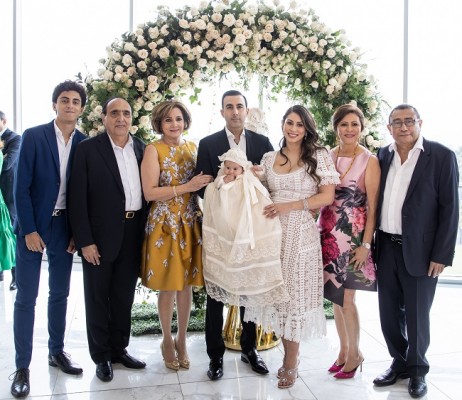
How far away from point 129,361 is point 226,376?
0.66 metres

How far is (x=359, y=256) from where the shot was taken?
2.91 metres

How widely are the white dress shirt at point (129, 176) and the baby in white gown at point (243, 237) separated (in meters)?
0.47

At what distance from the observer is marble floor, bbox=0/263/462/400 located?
9.55 feet

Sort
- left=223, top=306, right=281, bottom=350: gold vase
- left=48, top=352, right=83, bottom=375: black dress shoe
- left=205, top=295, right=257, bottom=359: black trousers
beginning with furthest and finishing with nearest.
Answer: left=223, top=306, right=281, bottom=350: gold vase < left=48, top=352, right=83, bottom=375: black dress shoe < left=205, top=295, right=257, bottom=359: black trousers

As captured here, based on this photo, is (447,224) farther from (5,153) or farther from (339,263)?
(5,153)

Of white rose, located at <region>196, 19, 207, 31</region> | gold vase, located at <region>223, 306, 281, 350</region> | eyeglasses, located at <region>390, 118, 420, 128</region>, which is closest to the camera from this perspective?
eyeglasses, located at <region>390, 118, 420, 128</region>

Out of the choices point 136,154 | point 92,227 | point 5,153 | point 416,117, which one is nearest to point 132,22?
point 5,153

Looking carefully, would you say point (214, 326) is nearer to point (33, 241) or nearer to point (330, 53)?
point (33, 241)

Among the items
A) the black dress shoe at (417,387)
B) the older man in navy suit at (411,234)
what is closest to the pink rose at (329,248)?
the older man in navy suit at (411,234)

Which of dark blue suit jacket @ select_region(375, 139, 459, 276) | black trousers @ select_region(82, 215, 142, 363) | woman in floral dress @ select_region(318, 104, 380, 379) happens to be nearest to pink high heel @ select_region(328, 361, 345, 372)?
woman in floral dress @ select_region(318, 104, 380, 379)

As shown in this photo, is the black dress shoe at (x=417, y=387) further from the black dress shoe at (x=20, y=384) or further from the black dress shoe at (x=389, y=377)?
the black dress shoe at (x=20, y=384)

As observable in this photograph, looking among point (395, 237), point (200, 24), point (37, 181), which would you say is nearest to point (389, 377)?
point (395, 237)

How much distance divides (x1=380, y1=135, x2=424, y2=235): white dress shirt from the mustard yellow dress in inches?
45.2

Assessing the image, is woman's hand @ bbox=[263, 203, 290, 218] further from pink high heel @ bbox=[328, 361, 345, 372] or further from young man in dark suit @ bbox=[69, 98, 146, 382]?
pink high heel @ bbox=[328, 361, 345, 372]
